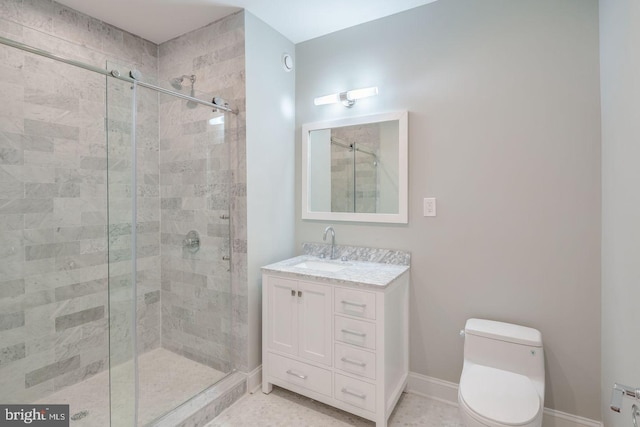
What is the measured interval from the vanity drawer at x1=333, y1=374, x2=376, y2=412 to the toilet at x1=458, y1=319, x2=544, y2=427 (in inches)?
18.7

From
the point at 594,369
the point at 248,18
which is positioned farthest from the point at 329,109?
the point at 594,369

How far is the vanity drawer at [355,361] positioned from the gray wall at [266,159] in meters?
0.71

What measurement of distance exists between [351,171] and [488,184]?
939mm

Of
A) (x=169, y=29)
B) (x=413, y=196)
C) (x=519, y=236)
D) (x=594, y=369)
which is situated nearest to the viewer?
(x=594, y=369)

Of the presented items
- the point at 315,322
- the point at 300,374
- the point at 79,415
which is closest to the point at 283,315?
the point at 315,322

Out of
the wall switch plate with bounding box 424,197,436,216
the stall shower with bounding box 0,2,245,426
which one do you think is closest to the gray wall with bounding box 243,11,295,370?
the stall shower with bounding box 0,2,245,426

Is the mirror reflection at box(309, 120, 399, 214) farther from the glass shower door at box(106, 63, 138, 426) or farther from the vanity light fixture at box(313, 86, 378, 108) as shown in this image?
the glass shower door at box(106, 63, 138, 426)

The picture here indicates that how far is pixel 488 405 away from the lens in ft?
4.58

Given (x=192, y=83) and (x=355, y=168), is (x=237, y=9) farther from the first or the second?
(x=355, y=168)

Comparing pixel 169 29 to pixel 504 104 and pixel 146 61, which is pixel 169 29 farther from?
pixel 504 104

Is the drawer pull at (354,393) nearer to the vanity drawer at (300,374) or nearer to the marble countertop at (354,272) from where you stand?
the vanity drawer at (300,374)

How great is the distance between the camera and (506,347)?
1.70m

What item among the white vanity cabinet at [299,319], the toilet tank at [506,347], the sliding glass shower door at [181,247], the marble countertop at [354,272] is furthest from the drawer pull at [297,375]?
the toilet tank at [506,347]

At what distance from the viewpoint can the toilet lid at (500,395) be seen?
1.33 m
